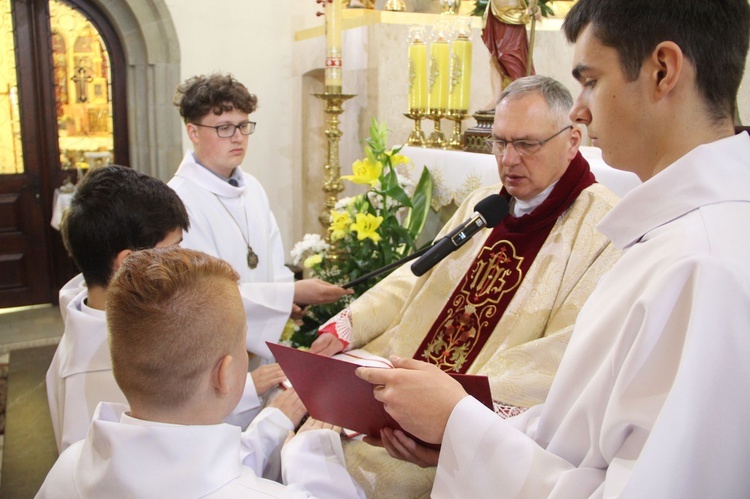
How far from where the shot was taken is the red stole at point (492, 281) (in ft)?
7.43

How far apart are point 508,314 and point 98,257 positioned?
1263 mm

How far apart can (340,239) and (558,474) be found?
2.34 meters

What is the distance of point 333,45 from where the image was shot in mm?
4520

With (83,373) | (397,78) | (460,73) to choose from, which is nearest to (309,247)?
(460,73)

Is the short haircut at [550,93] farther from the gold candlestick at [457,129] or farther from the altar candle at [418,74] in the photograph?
the altar candle at [418,74]

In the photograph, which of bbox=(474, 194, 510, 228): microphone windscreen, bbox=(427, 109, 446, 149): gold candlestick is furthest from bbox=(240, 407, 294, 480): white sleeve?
bbox=(427, 109, 446, 149): gold candlestick

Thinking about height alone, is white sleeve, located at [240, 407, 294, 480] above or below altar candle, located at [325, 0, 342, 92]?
below

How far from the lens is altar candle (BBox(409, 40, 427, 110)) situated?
3883 mm

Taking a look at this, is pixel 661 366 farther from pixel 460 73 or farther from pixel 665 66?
pixel 460 73

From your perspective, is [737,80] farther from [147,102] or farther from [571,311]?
[147,102]

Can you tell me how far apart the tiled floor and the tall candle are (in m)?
2.87

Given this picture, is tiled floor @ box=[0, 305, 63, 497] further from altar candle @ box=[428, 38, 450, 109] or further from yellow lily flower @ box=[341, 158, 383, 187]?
altar candle @ box=[428, 38, 450, 109]

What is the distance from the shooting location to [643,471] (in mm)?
905

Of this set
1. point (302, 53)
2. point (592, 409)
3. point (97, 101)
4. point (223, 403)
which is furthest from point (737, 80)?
point (97, 101)
